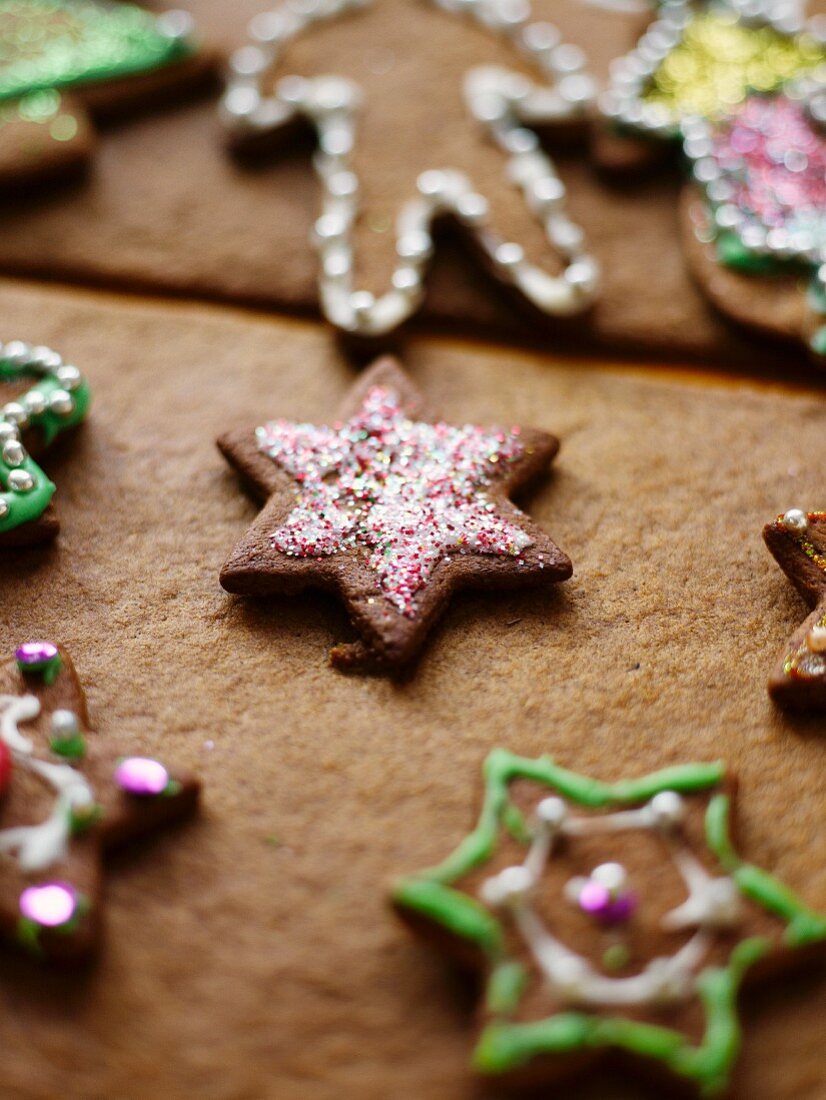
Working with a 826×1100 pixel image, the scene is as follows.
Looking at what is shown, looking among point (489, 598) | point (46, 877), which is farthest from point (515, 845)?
point (46, 877)

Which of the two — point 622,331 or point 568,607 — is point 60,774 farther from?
point 622,331

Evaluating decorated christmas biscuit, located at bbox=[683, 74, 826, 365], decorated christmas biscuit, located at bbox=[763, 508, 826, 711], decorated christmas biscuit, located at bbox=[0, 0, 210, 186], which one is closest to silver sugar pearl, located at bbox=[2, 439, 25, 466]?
decorated christmas biscuit, located at bbox=[0, 0, 210, 186]

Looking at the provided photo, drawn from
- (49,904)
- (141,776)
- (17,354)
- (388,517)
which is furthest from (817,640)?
(17,354)

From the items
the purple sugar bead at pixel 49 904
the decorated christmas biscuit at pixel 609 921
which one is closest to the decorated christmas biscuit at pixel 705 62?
the decorated christmas biscuit at pixel 609 921

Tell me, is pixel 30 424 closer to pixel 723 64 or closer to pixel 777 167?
pixel 777 167

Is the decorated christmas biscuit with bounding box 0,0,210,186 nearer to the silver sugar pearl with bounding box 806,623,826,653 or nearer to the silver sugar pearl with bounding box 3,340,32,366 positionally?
the silver sugar pearl with bounding box 3,340,32,366

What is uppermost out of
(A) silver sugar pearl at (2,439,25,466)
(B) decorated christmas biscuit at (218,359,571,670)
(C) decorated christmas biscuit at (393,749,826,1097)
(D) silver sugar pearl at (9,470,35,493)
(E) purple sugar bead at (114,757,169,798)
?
(A) silver sugar pearl at (2,439,25,466)
